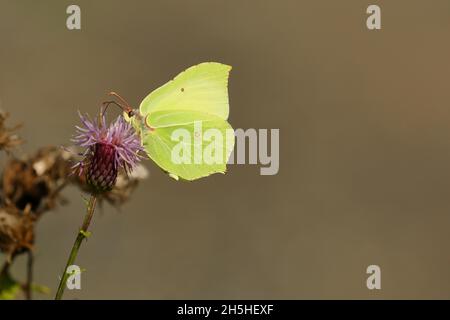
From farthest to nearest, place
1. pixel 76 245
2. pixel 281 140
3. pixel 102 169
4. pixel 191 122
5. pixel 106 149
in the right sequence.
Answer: pixel 281 140
pixel 191 122
pixel 106 149
pixel 102 169
pixel 76 245

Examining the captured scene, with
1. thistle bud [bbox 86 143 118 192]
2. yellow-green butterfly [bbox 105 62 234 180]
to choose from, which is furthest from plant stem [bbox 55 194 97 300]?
yellow-green butterfly [bbox 105 62 234 180]

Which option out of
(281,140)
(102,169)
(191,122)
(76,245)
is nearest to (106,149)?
(102,169)

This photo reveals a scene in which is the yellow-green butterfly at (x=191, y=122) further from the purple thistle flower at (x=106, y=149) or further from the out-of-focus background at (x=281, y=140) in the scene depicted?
the out-of-focus background at (x=281, y=140)

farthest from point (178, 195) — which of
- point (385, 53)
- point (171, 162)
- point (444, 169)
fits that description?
point (171, 162)

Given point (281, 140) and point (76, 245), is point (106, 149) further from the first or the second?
point (281, 140)

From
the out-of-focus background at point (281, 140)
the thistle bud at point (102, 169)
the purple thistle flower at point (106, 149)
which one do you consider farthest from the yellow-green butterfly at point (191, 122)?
the out-of-focus background at point (281, 140)

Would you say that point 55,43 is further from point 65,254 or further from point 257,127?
point 65,254

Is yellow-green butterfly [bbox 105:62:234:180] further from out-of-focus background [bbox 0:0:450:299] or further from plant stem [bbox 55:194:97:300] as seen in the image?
out-of-focus background [bbox 0:0:450:299]

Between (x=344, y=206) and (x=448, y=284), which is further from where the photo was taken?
(x=344, y=206)
